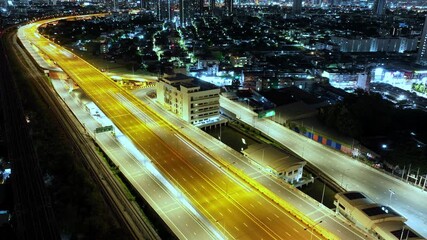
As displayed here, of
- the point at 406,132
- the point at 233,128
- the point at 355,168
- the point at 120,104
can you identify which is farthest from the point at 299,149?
the point at 120,104

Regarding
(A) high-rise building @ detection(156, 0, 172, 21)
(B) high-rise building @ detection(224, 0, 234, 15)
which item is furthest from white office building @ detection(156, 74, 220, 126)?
(B) high-rise building @ detection(224, 0, 234, 15)

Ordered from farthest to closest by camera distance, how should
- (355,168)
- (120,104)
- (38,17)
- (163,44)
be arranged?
(38,17) < (163,44) < (120,104) < (355,168)

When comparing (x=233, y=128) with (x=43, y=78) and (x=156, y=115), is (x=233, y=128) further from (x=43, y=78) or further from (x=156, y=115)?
(x=43, y=78)

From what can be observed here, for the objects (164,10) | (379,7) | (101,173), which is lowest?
(101,173)

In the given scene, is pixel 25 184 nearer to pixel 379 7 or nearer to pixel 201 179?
pixel 201 179

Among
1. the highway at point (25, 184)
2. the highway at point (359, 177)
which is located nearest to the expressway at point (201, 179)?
the highway at point (359, 177)

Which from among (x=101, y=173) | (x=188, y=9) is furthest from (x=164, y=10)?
(x=101, y=173)

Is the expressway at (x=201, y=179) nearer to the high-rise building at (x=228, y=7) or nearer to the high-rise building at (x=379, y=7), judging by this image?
the high-rise building at (x=228, y=7)
